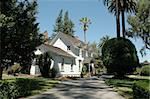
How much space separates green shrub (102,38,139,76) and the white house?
9.83 m

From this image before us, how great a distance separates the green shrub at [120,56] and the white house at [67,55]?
32.2 ft

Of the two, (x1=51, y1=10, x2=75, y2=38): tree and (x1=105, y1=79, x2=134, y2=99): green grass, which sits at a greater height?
(x1=51, y1=10, x2=75, y2=38): tree

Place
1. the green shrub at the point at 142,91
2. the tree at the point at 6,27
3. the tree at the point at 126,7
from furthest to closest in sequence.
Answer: the tree at the point at 126,7
the tree at the point at 6,27
the green shrub at the point at 142,91

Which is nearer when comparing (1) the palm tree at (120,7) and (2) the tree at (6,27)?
(2) the tree at (6,27)

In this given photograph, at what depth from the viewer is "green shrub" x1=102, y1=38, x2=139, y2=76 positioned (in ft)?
145

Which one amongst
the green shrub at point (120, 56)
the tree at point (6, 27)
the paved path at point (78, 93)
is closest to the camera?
the paved path at point (78, 93)

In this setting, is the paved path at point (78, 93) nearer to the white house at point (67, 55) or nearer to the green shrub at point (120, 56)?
the green shrub at point (120, 56)

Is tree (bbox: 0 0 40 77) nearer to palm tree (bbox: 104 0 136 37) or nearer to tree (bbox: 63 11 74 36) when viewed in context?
palm tree (bbox: 104 0 136 37)

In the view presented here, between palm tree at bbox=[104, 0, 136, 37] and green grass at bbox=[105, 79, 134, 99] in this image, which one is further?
palm tree at bbox=[104, 0, 136, 37]

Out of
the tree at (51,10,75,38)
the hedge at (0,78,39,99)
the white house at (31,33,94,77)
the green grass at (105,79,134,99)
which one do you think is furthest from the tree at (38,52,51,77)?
the tree at (51,10,75,38)

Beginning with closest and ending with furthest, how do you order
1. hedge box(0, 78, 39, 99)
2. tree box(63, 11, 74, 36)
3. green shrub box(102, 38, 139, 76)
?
hedge box(0, 78, 39, 99) → green shrub box(102, 38, 139, 76) → tree box(63, 11, 74, 36)

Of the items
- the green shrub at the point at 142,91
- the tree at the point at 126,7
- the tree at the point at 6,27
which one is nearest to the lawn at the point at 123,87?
the green shrub at the point at 142,91

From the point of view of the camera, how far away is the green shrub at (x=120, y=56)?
145 ft

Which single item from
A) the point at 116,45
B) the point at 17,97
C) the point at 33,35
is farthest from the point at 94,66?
the point at 17,97
